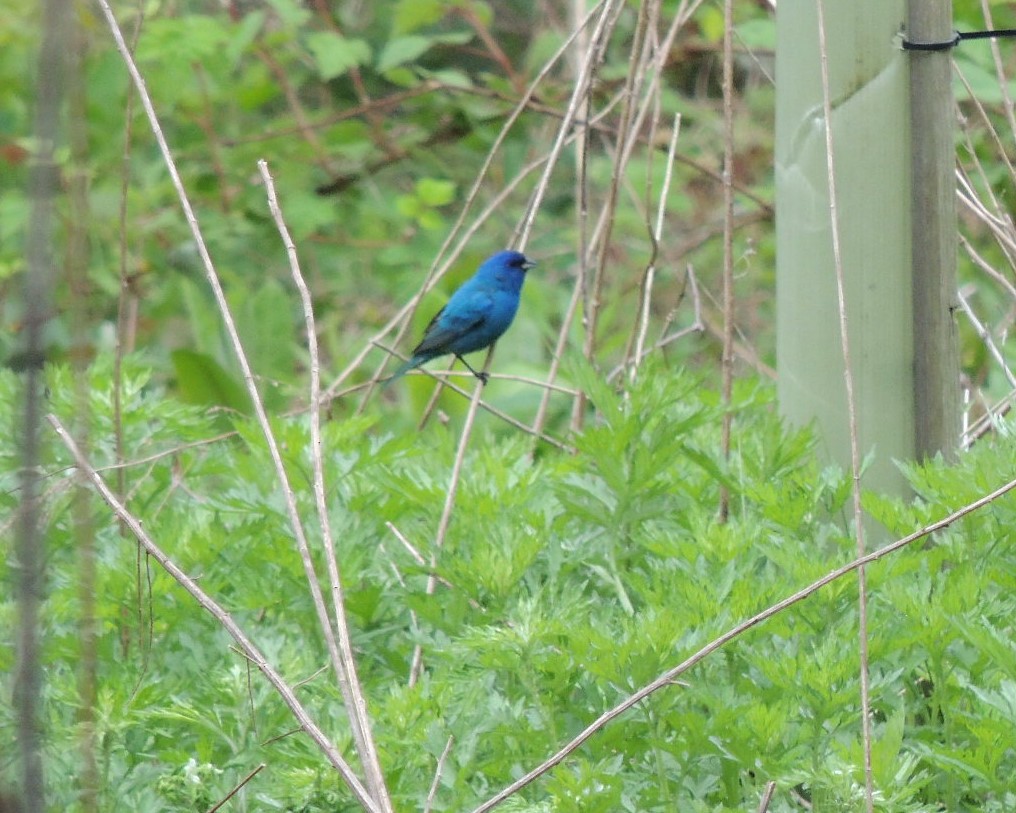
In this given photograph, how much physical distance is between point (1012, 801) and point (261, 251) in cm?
486

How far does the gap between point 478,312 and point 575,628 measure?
267 centimetres

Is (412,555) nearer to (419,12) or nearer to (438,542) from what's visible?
(438,542)

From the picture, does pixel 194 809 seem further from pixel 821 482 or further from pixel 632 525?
pixel 821 482

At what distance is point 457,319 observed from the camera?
4.12 m

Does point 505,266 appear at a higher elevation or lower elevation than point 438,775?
lower

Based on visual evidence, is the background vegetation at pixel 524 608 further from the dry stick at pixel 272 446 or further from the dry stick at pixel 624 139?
the dry stick at pixel 272 446

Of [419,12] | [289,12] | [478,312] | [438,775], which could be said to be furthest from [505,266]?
[438,775]

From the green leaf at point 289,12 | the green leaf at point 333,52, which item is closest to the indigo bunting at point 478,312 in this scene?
the green leaf at point 333,52

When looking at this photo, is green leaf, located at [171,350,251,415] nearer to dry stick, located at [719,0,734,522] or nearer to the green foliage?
the green foliage

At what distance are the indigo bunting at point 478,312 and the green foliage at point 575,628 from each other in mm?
1909

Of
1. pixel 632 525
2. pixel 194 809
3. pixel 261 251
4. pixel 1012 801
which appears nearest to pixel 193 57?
pixel 261 251

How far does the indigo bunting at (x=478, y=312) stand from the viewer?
409 centimetres

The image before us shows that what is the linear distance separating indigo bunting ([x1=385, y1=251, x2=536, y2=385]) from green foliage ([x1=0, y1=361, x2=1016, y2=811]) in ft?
6.26

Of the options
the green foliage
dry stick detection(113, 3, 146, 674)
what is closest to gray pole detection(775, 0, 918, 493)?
the green foliage
